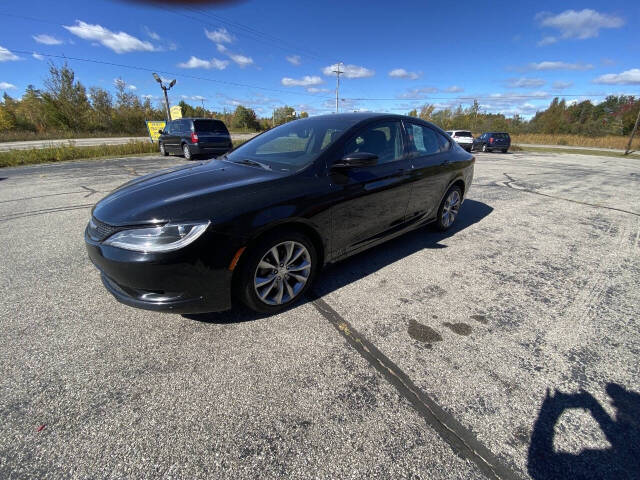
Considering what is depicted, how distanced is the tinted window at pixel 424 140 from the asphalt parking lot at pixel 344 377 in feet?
4.53

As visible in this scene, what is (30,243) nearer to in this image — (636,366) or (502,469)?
(502,469)

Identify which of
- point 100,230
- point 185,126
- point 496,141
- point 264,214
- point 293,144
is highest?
point 185,126

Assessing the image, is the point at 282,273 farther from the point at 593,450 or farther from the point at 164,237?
the point at 593,450

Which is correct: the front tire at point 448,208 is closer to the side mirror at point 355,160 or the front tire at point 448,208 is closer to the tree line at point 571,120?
the side mirror at point 355,160

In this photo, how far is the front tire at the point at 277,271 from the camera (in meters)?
2.14

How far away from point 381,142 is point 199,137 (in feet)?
33.8

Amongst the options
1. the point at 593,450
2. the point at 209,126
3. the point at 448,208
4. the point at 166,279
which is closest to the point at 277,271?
the point at 166,279

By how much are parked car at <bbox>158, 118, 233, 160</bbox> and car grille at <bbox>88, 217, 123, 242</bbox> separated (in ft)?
33.8

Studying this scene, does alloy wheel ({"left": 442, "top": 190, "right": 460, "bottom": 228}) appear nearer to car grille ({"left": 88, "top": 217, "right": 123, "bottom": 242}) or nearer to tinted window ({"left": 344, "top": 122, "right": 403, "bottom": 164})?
tinted window ({"left": 344, "top": 122, "right": 403, "bottom": 164})

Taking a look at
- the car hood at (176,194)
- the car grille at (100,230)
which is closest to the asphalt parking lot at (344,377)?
the car grille at (100,230)

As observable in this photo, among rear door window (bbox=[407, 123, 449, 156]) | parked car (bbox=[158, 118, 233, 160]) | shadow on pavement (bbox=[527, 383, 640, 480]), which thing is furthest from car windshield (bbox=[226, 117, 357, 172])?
parked car (bbox=[158, 118, 233, 160])

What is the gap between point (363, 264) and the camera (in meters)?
3.23

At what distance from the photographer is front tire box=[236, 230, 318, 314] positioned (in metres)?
2.14

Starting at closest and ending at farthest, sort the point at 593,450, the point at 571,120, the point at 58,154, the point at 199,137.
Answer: the point at 593,450 < the point at 199,137 < the point at 58,154 < the point at 571,120
